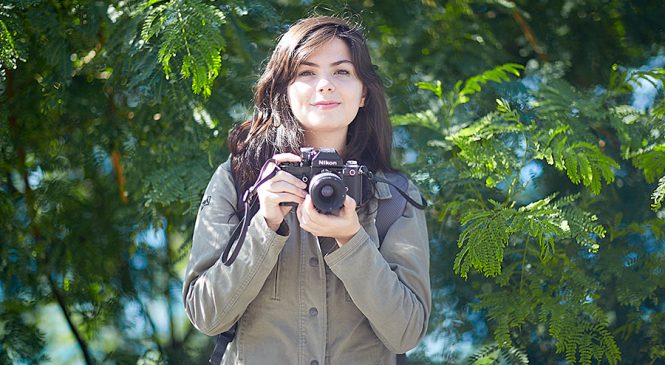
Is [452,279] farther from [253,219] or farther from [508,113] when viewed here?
[253,219]

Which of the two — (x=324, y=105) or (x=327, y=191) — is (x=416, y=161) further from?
(x=327, y=191)

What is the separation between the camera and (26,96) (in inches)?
129

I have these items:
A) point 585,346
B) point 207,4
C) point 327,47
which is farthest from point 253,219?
point 585,346

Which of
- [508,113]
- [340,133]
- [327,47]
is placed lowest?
[508,113]

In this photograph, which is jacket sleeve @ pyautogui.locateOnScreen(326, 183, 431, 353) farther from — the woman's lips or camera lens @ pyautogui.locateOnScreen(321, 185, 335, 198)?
the woman's lips

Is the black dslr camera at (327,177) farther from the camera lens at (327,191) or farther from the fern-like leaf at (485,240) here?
the fern-like leaf at (485,240)

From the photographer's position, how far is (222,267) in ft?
6.79

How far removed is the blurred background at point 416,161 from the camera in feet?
9.33

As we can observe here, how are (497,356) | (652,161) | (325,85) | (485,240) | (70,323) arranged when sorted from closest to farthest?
(325,85) → (485,240) → (652,161) → (497,356) → (70,323)

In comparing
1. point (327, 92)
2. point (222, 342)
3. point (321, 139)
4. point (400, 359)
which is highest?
point (327, 92)

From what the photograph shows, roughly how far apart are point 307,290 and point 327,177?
1.03 feet

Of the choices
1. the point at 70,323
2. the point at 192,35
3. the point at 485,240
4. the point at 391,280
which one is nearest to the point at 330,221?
the point at 391,280

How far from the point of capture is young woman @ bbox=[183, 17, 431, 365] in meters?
2.03

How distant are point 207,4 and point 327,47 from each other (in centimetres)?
68
